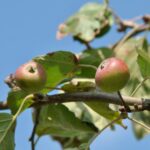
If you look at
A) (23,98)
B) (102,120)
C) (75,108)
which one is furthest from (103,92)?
(75,108)

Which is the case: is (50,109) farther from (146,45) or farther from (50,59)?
(146,45)

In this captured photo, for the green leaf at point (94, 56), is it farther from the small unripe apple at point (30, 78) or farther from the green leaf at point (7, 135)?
the small unripe apple at point (30, 78)

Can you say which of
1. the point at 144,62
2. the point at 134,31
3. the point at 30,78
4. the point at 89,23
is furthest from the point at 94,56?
the point at 30,78

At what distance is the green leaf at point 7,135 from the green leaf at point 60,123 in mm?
175

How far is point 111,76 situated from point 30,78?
0.58 feet

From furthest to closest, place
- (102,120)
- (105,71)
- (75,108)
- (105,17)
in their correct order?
(105,17) < (75,108) < (102,120) < (105,71)

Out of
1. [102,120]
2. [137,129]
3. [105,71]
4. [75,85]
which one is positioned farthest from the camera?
[137,129]

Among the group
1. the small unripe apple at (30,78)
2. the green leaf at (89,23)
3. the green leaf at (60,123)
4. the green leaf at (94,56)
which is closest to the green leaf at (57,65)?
the green leaf at (60,123)

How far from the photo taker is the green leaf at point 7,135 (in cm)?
143

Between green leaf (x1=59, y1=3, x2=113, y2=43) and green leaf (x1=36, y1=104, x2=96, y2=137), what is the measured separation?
1.52 m

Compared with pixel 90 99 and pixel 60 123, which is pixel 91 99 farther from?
pixel 60 123

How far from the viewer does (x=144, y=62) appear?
1.43m

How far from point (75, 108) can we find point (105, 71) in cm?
106

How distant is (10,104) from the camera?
146 centimetres
